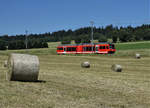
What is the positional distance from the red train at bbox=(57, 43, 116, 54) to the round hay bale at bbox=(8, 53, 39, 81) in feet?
156

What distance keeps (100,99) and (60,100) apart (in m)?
1.64

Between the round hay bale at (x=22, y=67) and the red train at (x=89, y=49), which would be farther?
the red train at (x=89, y=49)

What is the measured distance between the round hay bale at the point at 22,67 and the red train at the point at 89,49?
47538 mm

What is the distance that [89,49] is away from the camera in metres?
62.4

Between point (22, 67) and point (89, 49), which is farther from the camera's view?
point (89, 49)

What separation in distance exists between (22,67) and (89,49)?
50896 millimetres

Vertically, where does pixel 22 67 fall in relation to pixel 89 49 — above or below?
above

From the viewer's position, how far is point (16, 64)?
38.8 feet

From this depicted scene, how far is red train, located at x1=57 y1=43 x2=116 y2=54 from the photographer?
59144mm

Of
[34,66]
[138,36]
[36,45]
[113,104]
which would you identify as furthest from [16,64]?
[138,36]

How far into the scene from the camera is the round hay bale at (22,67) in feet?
38.8

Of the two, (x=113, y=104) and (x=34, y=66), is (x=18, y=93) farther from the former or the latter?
(x=113, y=104)

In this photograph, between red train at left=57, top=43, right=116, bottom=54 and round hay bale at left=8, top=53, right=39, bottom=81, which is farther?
red train at left=57, top=43, right=116, bottom=54

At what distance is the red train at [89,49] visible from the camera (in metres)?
59.1
